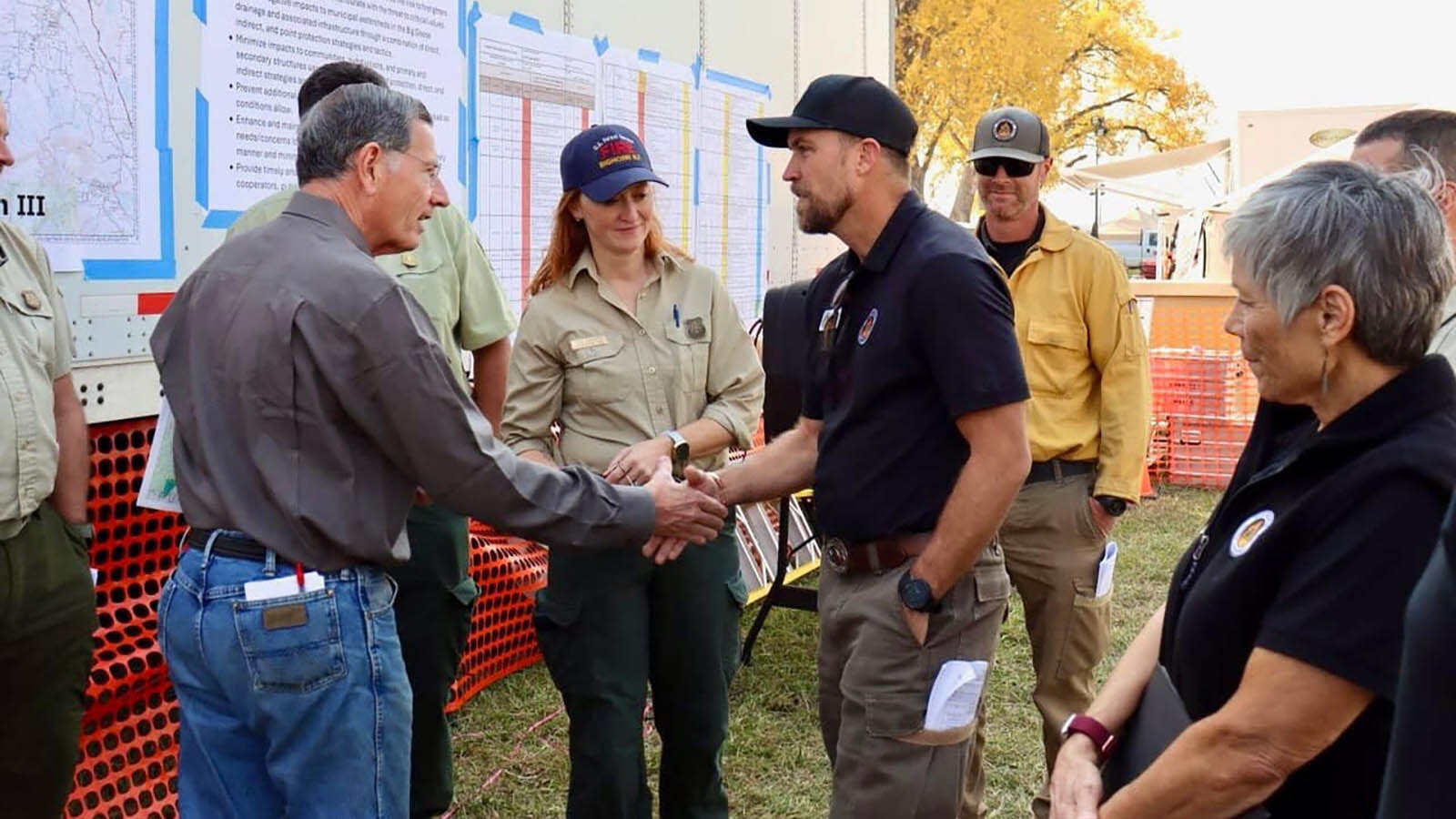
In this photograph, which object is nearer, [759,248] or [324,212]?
[324,212]

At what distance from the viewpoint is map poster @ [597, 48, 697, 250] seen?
5141 millimetres

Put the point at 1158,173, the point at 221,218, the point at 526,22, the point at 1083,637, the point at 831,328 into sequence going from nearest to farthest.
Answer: the point at 831,328 → the point at 221,218 → the point at 1083,637 → the point at 526,22 → the point at 1158,173

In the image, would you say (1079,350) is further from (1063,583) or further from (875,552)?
(875,552)

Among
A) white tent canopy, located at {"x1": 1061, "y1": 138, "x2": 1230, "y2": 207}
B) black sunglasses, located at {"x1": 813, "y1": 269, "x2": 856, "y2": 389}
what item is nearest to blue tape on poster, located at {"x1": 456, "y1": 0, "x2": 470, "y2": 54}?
black sunglasses, located at {"x1": 813, "y1": 269, "x2": 856, "y2": 389}

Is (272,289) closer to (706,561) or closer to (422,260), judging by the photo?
(422,260)

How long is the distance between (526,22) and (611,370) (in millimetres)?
1661

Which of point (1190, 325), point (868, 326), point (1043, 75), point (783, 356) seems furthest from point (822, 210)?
point (1043, 75)

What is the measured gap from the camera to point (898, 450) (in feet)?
9.27

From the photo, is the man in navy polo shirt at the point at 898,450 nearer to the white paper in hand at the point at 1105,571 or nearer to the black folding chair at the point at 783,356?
the white paper in hand at the point at 1105,571

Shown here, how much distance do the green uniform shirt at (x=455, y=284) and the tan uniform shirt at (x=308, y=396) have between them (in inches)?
41.7

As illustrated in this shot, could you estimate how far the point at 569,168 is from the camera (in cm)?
360

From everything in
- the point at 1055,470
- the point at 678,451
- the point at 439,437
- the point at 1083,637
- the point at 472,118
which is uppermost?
the point at 472,118

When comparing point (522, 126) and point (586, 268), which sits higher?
point (522, 126)

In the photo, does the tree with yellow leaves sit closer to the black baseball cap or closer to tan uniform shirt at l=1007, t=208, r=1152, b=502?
tan uniform shirt at l=1007, t=208, r=1152, b=502
